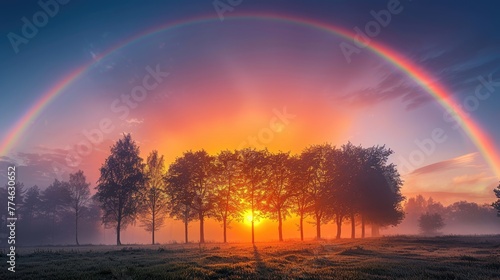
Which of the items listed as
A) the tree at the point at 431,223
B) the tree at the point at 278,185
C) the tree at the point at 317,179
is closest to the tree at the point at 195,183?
the tree at the point at 278,185

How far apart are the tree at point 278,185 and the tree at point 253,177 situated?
4.12 ft

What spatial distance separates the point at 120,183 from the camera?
57.2 meters

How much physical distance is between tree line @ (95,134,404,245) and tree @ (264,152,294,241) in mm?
146

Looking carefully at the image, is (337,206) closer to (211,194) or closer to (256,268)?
(211,194)

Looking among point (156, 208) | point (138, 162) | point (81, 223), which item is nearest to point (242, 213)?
point (156, 208)

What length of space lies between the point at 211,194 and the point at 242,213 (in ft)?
25.5

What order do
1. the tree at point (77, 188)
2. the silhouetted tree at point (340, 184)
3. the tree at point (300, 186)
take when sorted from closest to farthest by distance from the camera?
1. the tree at point (300, 186)
2. the silhouetted tree at point (340, 184)
3. the tree at point (77, 188)

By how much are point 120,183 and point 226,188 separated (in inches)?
812

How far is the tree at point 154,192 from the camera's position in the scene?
64125 millimetres

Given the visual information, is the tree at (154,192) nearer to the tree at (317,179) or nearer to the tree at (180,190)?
the tree at (180,190)

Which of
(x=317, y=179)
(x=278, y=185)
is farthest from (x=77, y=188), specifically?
(x=317, y=179)

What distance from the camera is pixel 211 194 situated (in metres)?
61.2

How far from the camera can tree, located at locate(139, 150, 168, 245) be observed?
210 ft

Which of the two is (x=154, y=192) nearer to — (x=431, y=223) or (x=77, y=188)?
(x=77, y=188)
